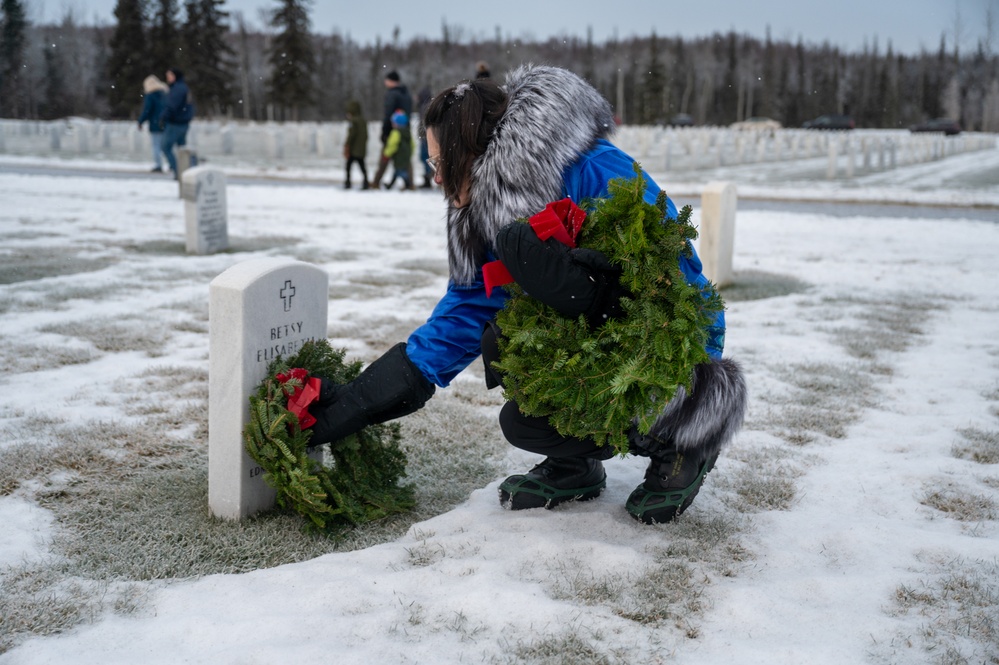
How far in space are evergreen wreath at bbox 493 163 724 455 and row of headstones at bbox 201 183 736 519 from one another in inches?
33.5

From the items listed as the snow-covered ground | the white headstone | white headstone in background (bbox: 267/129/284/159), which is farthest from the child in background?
white headstone in background (bbox: 267/129/284/159)

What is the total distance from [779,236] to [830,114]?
3089 inches

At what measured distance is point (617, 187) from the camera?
2547 mm

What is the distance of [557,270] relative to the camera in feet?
8.16

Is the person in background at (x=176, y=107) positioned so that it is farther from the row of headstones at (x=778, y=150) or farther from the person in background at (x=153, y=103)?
the row of headstones at (x=778, y=150)

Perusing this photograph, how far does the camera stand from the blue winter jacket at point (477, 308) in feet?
9.22

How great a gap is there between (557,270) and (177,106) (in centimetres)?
1515

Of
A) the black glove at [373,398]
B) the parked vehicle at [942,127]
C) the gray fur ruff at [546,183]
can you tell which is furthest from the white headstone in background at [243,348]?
the parked vehicle at [942,127]

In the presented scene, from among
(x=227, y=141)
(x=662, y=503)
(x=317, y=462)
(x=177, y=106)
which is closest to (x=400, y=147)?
(x=177, y=106)

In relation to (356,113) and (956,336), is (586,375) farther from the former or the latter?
(356,113)

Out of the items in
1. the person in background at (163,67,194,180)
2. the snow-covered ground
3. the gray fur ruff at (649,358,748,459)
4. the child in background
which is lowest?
the snow-covered ground

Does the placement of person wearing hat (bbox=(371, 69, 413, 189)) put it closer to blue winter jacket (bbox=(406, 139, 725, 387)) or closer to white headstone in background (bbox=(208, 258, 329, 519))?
white headstone in background (bbox=(208, 258, 329, 519))

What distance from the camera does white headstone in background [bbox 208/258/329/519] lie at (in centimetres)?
281

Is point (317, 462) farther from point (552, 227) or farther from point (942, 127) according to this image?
point (942, 127)
